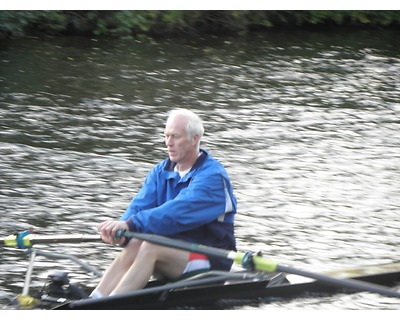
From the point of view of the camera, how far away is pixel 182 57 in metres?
18.4

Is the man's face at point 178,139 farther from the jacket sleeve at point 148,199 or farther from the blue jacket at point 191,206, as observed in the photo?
the jacket sleeve at point 148,199

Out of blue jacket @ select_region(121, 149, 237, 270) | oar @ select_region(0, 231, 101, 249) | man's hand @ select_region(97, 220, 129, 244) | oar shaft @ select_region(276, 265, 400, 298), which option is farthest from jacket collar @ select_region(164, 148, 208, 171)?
oar shaft @ select_region(276, 265, 400, 298)

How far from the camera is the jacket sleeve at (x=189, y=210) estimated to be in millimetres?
6312

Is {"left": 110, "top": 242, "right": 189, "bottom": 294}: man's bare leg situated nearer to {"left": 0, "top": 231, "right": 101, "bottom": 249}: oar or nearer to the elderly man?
the elderly man

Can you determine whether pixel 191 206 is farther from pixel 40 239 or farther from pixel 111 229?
pixel 40 239

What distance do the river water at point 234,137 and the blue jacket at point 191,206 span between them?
2.39 ft

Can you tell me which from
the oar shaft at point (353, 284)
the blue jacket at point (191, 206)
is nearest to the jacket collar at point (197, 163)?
the blue jacket at point (191, 206)

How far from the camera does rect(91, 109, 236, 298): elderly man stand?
6.29 m

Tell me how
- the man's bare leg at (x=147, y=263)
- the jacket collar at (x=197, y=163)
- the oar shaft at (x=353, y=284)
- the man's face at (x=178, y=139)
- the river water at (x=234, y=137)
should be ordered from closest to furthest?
the oar shaft at (x=353, y=284) → the man's bare leg at (x=147, y=263) → the man's face at (x=178, y=139) → the jacket collar at (x=197, y=163) → the river water at (x=234, y=137)

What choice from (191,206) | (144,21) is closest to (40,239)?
(191,206)

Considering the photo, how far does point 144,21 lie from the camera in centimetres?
2069

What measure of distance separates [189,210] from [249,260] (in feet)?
2.14

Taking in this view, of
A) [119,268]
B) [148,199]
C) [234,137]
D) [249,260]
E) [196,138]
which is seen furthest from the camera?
[234,137]

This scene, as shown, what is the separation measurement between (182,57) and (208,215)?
12250 mm
